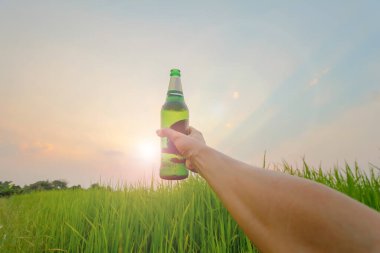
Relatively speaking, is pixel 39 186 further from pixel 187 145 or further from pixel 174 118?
pixel 187 145

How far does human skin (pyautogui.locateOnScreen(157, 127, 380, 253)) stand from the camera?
2.66 ft

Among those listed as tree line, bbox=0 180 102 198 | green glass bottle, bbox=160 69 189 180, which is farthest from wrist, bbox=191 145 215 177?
tree line, bbox=0 180 102 198

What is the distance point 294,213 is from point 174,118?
1.85 m

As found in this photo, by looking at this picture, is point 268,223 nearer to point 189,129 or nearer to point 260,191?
point 260,191

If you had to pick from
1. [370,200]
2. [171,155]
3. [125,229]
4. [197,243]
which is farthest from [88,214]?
[370,200]

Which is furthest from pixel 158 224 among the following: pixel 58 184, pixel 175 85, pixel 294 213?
pixel 58 184

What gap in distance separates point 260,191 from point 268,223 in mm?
100

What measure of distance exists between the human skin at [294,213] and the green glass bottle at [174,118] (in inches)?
52.3

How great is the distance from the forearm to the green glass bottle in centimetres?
137

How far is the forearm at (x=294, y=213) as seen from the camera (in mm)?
816

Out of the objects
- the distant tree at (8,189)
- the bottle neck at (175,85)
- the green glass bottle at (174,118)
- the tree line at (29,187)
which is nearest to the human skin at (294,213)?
the green glass bottle at (174,118)

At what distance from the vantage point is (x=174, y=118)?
2709 mm

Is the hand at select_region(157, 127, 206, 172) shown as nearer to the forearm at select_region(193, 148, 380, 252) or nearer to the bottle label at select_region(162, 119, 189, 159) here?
the bottle label at select_region(162, 119, 189, 159)

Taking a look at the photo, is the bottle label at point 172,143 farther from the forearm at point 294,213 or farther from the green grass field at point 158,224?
the forearm at point 294,213
